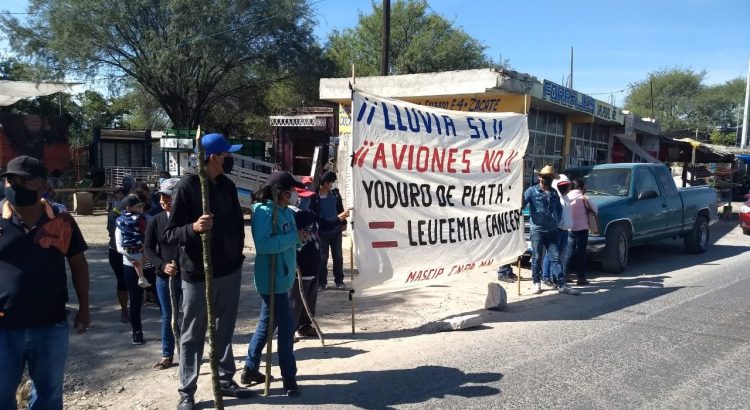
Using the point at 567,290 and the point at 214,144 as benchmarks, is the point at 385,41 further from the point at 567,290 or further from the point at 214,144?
the point at 214,144

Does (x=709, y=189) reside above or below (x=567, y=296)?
above

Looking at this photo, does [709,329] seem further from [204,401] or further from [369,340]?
[204,401]

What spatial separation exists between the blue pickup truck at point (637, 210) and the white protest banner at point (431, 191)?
2585 mm

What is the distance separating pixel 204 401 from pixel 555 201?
561 cm

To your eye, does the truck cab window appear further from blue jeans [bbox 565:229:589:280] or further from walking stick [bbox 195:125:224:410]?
walking stick [bbox 195:125:224:410]

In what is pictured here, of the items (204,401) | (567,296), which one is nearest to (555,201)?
(567,296)

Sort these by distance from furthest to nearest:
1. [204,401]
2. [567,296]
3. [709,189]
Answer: [709,189] < [567,296] < [204,401]

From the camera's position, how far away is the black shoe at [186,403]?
13.2 feet

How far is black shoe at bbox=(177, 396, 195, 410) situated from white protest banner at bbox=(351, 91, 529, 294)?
2.16 meters

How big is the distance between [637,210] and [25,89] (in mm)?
18644

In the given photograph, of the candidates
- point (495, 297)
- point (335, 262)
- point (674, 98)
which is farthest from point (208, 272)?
point (674, 98)

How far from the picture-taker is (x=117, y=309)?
7086 mm

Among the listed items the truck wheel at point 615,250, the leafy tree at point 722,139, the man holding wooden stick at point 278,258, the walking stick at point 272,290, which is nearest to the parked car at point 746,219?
the truck wheel at point 615,250

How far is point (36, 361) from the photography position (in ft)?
10.1
